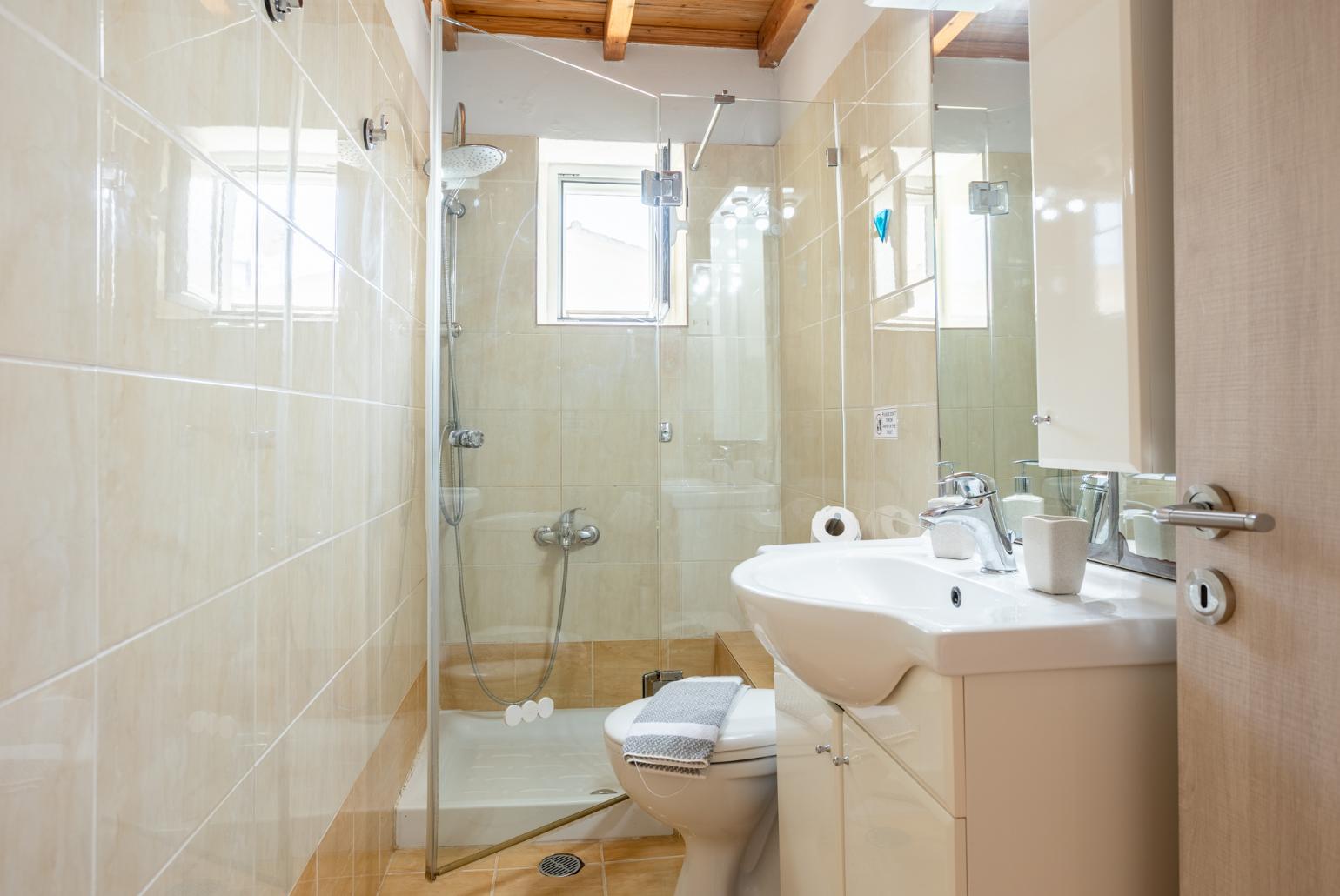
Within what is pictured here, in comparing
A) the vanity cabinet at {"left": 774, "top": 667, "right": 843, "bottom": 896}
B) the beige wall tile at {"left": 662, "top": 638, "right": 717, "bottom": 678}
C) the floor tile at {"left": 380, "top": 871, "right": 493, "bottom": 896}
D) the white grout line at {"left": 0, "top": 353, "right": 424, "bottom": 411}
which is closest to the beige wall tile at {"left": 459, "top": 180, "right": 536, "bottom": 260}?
the white grout line at {"left": 0, "top": 353, "right": 424, "bottom": 411}

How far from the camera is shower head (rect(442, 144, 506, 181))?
6.66ft

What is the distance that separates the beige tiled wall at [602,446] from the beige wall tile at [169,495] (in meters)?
1.00

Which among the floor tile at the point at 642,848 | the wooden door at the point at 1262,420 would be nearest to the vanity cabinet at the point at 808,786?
the wooden door at the point at 1262,420

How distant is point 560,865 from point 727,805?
0.63 m

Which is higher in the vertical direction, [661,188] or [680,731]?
[661,188]

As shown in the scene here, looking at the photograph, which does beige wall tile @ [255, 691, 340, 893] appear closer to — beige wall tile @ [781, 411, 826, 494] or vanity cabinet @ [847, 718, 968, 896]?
vanity cabinet @ [847, 718, 968, 896]

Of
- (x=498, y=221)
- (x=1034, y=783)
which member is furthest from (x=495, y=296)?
(x=1034, y=783)

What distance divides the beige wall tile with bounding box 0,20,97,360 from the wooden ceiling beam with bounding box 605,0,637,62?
2231mm

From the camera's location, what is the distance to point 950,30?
1640 mm

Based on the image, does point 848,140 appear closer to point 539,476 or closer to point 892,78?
point 892,78

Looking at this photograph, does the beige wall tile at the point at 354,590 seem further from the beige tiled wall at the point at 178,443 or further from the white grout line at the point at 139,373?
the white grout line at the point at 139,373

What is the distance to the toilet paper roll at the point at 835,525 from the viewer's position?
6.94 ft

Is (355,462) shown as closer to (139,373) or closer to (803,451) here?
(139,373)

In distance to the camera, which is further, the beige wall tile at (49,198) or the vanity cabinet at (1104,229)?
the vanity cabinet at (1104,229)
